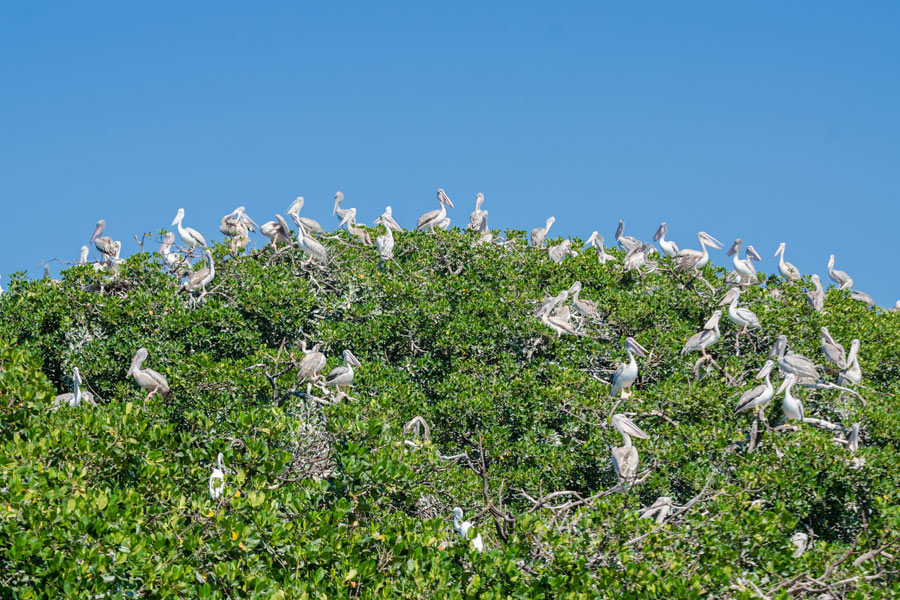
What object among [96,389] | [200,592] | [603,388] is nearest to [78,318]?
[96,389]

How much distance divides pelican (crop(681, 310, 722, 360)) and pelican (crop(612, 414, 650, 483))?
3.17 m

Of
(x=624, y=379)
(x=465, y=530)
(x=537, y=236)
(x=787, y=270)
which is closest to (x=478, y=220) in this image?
(x=537, y=236)

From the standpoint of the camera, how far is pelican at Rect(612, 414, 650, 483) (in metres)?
10.1

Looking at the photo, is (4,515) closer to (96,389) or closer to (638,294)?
(96,389)

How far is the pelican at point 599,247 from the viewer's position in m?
19.4

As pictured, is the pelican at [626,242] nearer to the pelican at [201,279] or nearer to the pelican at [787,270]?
the pelican at [787,270]

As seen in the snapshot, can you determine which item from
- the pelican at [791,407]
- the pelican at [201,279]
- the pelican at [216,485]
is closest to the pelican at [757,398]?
the pelican at [791,407]

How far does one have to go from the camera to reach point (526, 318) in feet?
48.3

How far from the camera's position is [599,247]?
20.3 metres

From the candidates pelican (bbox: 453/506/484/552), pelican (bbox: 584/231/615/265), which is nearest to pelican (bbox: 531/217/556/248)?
pelican (bbox: 584/231/615/265)

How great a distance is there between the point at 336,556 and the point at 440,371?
7478 mm

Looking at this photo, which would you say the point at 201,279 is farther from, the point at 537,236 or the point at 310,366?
the point at 537,236

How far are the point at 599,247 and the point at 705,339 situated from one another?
22.9 feet

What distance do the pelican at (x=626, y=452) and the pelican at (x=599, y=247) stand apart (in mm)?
8240
